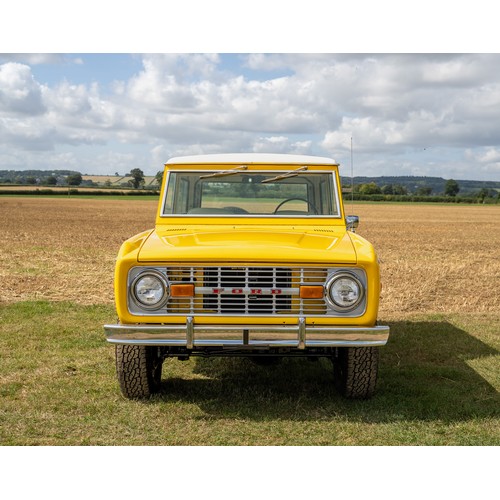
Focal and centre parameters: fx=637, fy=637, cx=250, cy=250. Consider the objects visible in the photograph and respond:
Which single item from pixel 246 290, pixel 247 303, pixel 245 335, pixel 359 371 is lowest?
pixel 359 371

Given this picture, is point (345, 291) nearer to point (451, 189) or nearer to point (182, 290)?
point (182, 290)

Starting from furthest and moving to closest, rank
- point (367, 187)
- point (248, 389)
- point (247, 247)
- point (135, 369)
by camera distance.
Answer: point (367, 187) → point (248, 389) → point (135, 369) → point (247, 247)

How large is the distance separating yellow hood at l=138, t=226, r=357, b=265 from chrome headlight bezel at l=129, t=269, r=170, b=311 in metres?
0.11

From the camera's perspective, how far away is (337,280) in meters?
4.78

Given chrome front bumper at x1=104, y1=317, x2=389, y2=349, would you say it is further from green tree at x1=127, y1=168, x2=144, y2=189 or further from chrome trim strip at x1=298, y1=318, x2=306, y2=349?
green tree at x1=127, y1=168, x2=144, y2=189

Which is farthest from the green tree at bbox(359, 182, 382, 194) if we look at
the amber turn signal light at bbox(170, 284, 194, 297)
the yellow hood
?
the amber turn signal light at bbox(170, 284, 194, 297)

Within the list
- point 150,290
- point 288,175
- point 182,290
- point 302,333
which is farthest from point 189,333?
point 288,175

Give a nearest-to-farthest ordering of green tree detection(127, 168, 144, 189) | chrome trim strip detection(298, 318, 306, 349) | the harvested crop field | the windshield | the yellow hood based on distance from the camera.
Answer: chrome trim strip detection(298, 318, 306, 349), the yellow hood, the windshield, the harvested crop field, green tree detection(127, 168, 144, 189)

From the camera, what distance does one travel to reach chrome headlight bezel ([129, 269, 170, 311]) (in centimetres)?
478

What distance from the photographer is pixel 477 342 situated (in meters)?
7.66

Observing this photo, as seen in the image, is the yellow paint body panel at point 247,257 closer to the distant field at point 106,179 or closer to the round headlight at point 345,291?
the round headlight at point 345,291

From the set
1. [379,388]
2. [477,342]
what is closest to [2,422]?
[379,388]

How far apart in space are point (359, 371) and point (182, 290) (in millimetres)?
1576

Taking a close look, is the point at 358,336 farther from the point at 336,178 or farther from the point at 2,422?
the point at 2,422
